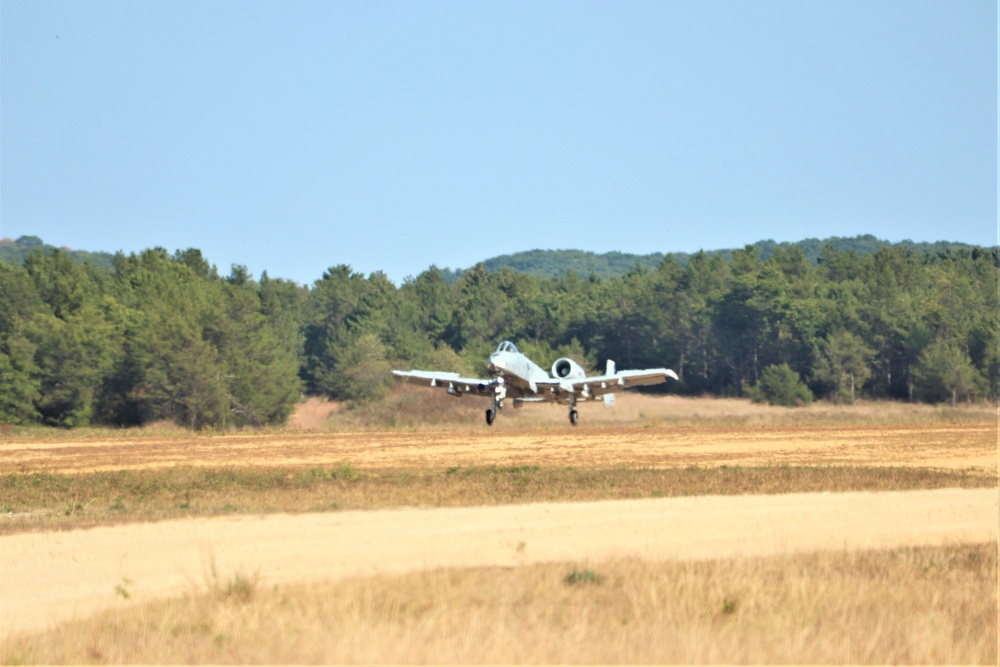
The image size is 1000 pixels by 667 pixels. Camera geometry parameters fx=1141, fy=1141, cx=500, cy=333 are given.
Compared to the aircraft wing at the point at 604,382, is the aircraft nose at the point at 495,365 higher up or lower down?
higher up

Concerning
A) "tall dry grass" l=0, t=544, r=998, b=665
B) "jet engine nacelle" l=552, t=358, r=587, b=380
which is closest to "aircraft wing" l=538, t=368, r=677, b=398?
"jet engine nacelle" l=552, t=358, r=587, b=380

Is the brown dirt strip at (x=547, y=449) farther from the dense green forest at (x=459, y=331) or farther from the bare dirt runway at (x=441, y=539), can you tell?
the dense green forest at (x=459, y=331)

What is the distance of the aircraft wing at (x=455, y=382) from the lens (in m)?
42.5

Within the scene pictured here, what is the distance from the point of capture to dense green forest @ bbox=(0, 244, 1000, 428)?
57.5 m

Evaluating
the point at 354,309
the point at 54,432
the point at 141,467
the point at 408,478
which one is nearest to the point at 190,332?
the point at 54,432

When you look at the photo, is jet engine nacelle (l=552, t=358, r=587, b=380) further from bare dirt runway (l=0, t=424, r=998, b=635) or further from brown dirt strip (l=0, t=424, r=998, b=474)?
bare dirt runway (l=0, t=424, r=998, b=635)

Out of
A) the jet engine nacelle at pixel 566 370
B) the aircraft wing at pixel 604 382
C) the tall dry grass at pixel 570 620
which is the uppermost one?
the jet engine nacelle at pixel 566 370

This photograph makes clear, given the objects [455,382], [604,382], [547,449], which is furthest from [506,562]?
[604,382]

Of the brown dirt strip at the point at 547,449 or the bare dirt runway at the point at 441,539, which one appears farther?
the brown dirt strip at the point at 547,449

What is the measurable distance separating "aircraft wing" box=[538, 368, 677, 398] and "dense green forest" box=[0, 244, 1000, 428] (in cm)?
2013

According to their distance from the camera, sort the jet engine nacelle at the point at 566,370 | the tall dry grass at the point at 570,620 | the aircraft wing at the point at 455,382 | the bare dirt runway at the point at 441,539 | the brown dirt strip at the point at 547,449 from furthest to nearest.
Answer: the jet engine nacelle at the point at 566,370 → the aircraft wing at the point at 455,382 → the brown dirt strip at the point at 547,449 → the bare dirt runway at the point at 441,539 → the tall dry grass at the point at 570,620

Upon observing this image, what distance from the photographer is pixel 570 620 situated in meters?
10.3

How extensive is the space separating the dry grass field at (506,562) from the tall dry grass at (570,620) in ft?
0.10

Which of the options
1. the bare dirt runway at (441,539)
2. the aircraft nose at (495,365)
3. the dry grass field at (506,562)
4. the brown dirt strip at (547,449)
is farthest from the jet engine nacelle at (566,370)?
the bare dirt runway at (441,539)
